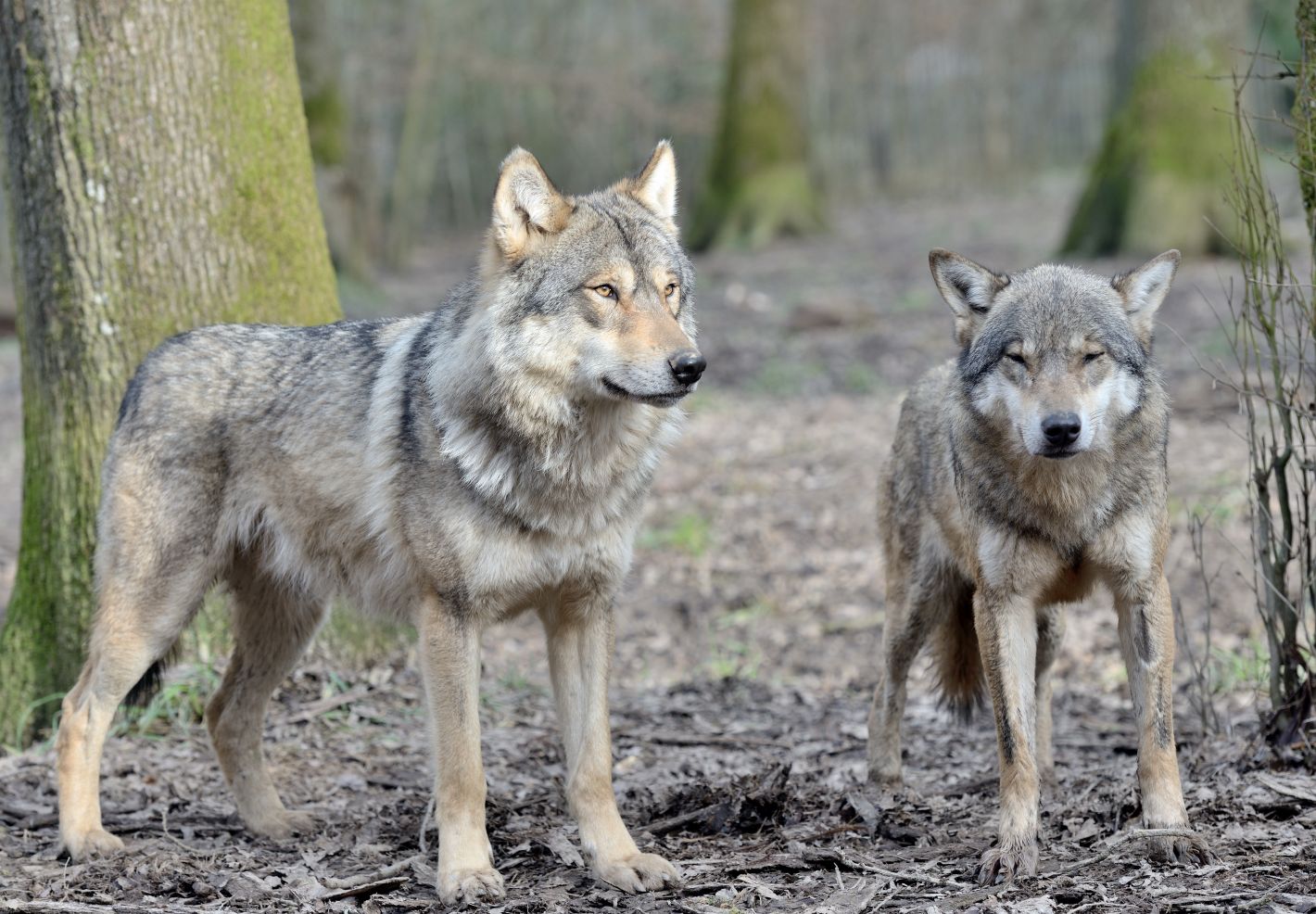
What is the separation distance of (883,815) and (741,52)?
19.0 meters

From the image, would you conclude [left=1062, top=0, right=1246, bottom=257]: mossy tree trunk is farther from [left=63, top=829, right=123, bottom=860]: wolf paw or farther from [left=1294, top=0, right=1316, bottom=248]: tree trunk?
[left=63, top=829, right=123, bottom=860]: wolf paw

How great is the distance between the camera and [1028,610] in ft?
13.5

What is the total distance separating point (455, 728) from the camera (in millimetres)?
4090

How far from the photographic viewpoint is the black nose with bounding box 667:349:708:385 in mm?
3840

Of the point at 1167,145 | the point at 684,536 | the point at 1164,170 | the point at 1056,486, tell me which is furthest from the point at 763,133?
the point at 1056,486

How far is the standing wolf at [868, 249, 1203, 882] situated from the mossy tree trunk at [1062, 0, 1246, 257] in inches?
408

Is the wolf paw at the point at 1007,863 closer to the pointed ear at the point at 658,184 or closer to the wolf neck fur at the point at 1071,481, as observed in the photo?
the wolf neck fur at the point at 1071,481

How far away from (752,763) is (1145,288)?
2502mm

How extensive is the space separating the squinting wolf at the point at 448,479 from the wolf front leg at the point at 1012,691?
1110 mm

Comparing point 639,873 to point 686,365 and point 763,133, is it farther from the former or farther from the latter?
point 763,133

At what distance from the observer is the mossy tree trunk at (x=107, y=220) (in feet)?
17.1

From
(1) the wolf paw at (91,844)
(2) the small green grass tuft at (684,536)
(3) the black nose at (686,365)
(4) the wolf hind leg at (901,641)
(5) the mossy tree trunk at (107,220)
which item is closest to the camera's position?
(3) the black nose at (686,365)

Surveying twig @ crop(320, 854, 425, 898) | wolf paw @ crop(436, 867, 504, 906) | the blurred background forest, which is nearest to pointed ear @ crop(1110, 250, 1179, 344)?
wolf paw @ crop(436, 867, 504, 906)

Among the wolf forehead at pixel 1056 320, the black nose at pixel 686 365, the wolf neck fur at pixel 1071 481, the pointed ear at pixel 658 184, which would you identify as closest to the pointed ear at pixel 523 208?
the pointed ear at pixel 658 184
